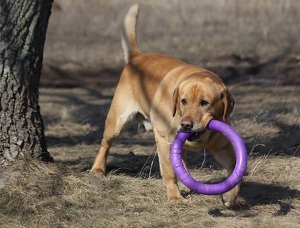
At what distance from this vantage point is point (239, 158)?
5691 millimetres

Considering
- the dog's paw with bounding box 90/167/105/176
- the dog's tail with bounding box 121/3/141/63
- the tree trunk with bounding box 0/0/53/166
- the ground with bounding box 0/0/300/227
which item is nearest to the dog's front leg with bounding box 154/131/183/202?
the ground with bounding box 0/0/300/227

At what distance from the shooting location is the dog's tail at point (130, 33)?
745 centimetres

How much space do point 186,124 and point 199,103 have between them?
28 cm

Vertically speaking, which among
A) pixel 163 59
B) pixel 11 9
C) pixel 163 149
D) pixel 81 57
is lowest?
pixel 81 57

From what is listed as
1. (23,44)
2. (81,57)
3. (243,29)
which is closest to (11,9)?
(23,44)

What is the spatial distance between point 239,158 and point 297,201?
3.16ft

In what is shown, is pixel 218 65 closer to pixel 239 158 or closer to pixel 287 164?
pixel 287 164

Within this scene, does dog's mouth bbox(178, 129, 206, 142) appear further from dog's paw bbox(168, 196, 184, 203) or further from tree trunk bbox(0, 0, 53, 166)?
tree trunk bbox(0, 0, 53, 166)

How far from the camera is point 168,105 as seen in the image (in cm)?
633

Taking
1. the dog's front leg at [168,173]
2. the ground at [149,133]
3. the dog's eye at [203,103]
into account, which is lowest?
the ground at [149,133]

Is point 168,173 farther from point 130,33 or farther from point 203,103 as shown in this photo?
point 130,33

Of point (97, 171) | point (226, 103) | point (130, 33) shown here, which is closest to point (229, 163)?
point (226, 103)

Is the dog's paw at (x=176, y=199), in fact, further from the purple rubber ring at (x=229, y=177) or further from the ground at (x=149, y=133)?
the purple rubber ring at (x=229, y=177)

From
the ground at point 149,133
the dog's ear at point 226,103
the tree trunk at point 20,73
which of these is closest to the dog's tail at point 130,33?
the tree trunk at point 20,73
